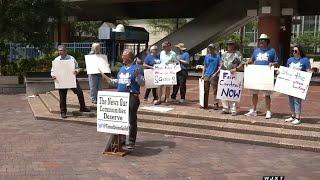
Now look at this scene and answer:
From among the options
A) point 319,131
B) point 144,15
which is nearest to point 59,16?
point 319,131

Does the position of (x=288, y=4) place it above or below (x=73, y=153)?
above

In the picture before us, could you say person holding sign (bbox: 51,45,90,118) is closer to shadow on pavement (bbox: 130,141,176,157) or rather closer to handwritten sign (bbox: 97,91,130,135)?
shadow on pavement (bbox: 130,141,176,157)

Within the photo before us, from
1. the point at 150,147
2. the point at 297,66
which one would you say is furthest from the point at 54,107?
the point at 297,66

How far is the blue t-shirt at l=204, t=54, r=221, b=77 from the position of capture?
1109 centimetres

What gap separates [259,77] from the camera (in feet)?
33.3

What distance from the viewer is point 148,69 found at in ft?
40.2

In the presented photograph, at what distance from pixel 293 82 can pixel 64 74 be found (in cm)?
493

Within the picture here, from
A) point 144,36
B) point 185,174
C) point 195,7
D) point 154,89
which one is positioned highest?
point 195,7

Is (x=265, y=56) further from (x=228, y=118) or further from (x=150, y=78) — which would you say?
(x=150, y=78)

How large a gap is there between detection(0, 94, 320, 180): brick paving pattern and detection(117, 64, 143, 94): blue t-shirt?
1.11 m

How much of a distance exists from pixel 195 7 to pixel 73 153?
24940 millimetres

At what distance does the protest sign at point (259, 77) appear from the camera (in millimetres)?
10062

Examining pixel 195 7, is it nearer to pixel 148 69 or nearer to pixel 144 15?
pixel 144 15

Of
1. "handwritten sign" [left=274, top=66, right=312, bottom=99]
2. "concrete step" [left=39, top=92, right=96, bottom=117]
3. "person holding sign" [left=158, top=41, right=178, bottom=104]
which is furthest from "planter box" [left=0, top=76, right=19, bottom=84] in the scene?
"handwritten sign" [left=274, top=66, right=312, bottom=99]
